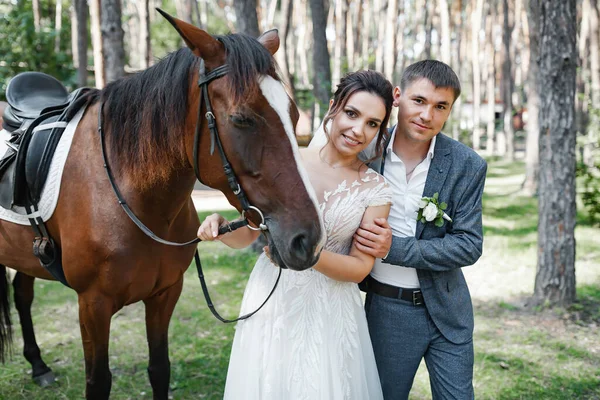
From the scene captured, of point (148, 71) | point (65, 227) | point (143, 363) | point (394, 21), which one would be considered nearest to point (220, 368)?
point (143, 363)

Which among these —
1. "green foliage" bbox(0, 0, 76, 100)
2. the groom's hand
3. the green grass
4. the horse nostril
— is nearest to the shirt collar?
the groom's hand

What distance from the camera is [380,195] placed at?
1984 millimetres

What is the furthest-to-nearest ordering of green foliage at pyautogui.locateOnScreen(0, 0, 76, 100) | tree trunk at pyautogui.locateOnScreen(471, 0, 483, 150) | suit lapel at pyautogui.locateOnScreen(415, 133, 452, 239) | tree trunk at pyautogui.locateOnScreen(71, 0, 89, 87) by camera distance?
1. tree trunk at pyautogui.locateOnScreen(471, 0, 483, 150)
2. tree trunk at pyautogui.locateOnScreen(71, 0, 89, 87)
3. green foliage at pyautogui.locateOnScreen(0, 0, 76, 100)
4. suit lapel at pyautogui.locateOnScreen(415, 133, 452, 239)

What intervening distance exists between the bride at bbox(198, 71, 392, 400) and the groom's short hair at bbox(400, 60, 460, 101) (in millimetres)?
179

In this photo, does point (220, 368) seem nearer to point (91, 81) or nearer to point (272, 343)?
point (272, 343)

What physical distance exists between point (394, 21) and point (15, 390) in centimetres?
1268

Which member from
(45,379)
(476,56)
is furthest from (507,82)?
(45,379)

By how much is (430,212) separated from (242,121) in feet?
2.75

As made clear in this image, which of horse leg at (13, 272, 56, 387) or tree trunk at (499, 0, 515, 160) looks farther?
tree trunk at (499, 0, 515, 160)

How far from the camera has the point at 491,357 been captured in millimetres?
3994

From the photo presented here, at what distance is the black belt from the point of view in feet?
7.12

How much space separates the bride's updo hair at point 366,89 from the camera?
1.98 metres

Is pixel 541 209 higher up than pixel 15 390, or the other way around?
pixel 541 209

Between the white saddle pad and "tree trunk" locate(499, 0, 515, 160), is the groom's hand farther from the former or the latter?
"tree trunk" locate(499, 0, 515, 160)
